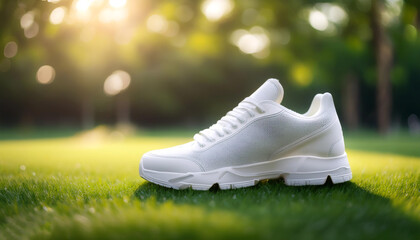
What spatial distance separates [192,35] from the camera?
12.2 meters

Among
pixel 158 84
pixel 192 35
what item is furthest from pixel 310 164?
pixel 158 84

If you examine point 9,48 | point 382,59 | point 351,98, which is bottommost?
point 351,98

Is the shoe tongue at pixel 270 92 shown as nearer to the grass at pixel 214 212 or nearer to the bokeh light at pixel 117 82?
the grass at pixel 214 212

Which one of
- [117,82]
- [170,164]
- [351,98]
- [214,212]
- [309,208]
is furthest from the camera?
[351,98]

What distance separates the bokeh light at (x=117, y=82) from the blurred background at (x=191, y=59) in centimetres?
8

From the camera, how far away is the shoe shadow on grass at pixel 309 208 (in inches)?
39.2

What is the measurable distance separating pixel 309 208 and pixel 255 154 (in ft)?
1.87

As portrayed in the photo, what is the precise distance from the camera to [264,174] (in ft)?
6.01

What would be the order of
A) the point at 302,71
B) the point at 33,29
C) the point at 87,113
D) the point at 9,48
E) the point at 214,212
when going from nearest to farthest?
the point at 214,212
the point at 33,29
the point at 9,48
the point at 302,71
the point at 87,113

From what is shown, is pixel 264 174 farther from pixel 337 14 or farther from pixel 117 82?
pixel 117 82

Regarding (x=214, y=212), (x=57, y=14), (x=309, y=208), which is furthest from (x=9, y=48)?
(x=309, y=208)

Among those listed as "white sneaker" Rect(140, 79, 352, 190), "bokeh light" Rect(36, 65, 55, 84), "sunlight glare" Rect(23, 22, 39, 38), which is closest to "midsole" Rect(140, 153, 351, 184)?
"white sneaker" Rect(140, 79, 352, 190)

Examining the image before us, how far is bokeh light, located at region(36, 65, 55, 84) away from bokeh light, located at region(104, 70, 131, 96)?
13.4 ft

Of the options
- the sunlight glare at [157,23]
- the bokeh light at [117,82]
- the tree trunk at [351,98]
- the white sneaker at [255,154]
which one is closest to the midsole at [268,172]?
the white sneaker at [255,154]
